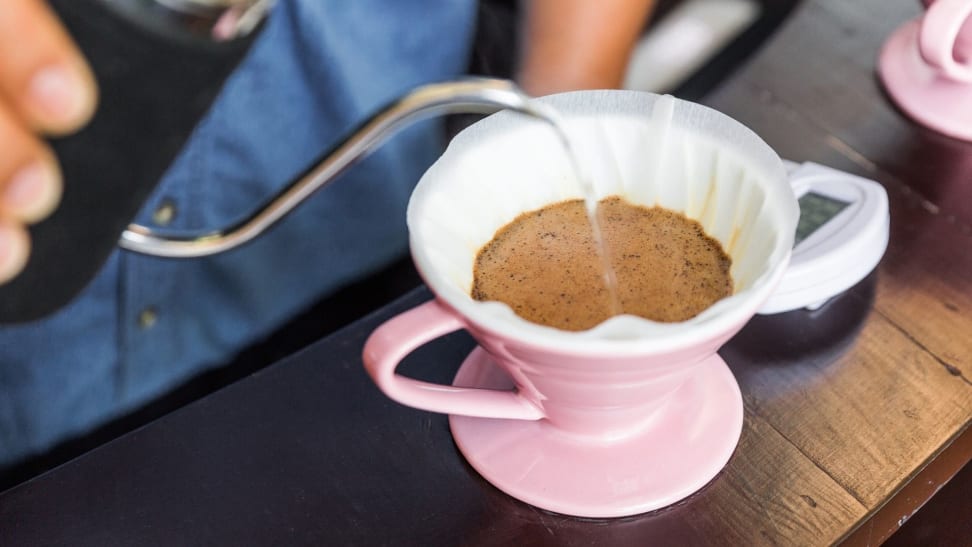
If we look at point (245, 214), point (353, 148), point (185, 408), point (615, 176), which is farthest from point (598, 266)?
point (245, 214)

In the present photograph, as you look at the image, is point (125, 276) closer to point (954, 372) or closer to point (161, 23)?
point (161, 23)

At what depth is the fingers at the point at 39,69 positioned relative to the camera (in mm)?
347

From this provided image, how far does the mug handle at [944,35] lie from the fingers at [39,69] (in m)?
0.61

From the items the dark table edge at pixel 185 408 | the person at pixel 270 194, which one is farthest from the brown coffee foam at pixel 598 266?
the person at pixel 270 194

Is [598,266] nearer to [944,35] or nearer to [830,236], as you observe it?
[830,236]

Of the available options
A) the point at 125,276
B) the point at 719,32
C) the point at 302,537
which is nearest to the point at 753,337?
the point at 302,537

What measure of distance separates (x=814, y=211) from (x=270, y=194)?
1.59 ft

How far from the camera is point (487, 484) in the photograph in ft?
1.79

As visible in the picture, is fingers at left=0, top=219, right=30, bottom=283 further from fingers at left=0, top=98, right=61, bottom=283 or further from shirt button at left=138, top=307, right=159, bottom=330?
shirt button at left=138, top=307, right=159, bottom=330

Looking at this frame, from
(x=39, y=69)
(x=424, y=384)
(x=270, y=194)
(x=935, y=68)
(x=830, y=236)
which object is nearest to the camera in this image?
(x=39, y=69)

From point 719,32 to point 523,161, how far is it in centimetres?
104

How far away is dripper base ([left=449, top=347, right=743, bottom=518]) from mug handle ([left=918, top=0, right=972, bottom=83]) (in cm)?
34

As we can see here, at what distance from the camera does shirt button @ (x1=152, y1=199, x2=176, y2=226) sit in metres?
0.79

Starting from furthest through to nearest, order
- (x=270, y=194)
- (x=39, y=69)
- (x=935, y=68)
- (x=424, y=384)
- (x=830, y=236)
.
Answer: (x=270, y=194)
(x=935, y=68)
(x=830, y=236)
(x=424, y=384)
(x=39, y=69)
